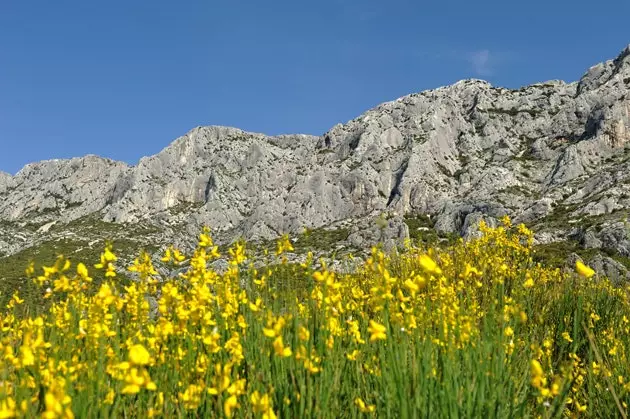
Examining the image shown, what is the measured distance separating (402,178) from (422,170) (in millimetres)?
5915

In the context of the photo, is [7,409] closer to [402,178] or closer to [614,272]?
[614,272]

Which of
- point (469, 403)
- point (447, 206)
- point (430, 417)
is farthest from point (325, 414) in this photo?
point (447, 206)

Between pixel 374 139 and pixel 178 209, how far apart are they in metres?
71.7

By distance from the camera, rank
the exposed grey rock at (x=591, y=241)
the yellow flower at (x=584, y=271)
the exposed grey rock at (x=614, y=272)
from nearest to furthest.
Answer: the yellow flower at (x=584, y=271), the exposed grey rock at (x=614, y=272), the exposed grey rock at (x=591, y=241)

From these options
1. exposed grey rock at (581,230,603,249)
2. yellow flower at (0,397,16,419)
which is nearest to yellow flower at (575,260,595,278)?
yellow flower at (0,397,16,419)

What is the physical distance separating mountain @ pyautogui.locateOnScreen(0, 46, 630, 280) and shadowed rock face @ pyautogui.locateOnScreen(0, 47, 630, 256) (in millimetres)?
405

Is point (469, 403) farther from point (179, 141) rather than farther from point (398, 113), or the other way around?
point (179, 141)

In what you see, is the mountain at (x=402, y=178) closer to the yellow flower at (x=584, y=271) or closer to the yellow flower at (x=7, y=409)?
the yellow flower at (x=584, y=271)

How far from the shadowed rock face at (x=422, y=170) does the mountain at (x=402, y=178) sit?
405mm

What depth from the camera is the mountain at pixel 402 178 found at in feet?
331

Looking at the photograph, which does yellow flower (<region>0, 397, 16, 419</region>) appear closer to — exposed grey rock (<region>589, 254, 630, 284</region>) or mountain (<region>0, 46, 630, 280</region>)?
exposed grey rock (<region>589, 254, 630, 284</region>)

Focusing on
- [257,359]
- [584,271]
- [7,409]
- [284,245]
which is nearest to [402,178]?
[284,245]

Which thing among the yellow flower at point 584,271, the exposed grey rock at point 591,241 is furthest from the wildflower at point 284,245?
the exposed grey rock at point 591,241

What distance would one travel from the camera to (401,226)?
9575 cm
